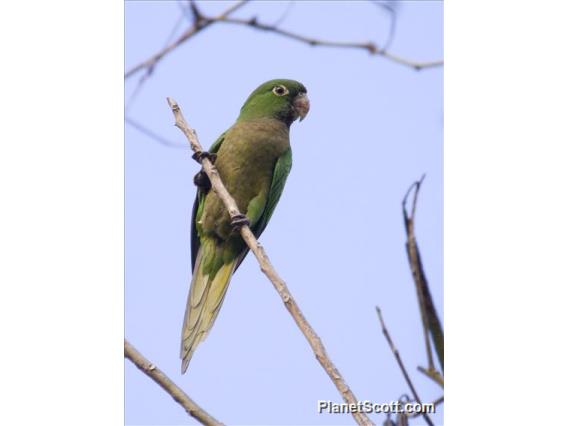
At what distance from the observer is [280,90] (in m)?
3.88

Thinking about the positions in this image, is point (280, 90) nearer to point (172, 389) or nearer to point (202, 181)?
point (202, 181)

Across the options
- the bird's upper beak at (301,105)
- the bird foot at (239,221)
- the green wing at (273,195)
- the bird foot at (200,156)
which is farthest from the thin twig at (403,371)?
the bird's upper beak at (301,105)

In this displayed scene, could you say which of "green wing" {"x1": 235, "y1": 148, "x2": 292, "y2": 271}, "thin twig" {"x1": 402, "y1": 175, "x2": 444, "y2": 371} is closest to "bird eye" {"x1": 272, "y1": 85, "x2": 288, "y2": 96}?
"green wing" {"x1": 235, "y1": 148, "x2": 292, "y2": 271}

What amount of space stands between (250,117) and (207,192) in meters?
0.48

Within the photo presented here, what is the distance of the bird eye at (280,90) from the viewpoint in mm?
3848

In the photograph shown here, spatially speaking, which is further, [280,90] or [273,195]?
[280,90]

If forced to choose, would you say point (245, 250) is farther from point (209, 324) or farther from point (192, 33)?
point (192, 33)

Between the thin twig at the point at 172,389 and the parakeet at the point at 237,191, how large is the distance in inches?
53.4

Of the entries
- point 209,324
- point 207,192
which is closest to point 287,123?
point 207,192

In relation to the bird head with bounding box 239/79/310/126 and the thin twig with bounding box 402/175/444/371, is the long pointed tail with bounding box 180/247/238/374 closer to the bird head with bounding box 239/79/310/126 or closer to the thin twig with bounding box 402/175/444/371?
the bird head with bounding box 239/79/310/126

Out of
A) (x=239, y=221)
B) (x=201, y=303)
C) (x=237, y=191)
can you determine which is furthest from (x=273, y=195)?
(x=201, y=303)

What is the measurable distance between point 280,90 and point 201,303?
1168 millimetres

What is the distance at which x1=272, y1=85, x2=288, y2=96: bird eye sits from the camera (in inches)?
151
